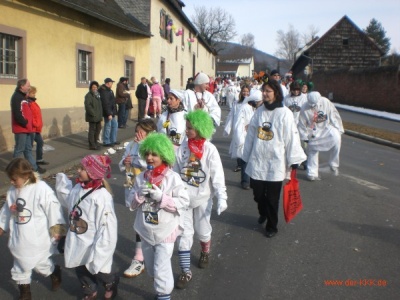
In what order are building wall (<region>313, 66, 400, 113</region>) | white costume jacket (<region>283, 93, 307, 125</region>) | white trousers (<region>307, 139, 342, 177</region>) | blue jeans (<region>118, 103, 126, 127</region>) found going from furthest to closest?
building wall (<region>313, 66, 400, 113</region>) → blue jeans (<region>118, 103, 126, 127</region>) → white costume jacket (<region>283, 93, 307, 125</region>) → white trousers (<region>307, 139, 342, 177</region>)

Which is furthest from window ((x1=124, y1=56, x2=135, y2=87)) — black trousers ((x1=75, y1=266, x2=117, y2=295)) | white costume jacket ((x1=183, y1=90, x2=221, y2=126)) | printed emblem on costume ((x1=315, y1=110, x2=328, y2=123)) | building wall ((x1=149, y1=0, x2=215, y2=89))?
black trousers ((x1=75, y1=266, x2=117, y2=295))

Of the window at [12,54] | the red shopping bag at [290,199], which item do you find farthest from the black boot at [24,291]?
the window at [12,54]

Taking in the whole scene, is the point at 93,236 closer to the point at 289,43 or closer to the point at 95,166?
the point at 95,166

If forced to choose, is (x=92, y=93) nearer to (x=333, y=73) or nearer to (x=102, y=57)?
(x=102, y=57)

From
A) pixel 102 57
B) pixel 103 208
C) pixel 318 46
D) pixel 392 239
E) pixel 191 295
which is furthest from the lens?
pixel 318 46

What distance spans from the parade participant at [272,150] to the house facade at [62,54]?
7259 millimetres

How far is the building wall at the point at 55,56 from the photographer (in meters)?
10.9

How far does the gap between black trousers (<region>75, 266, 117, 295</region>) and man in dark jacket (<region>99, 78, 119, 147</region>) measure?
882cm

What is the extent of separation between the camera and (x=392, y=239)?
539 centimetres

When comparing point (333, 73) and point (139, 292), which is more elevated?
point (333, 73)

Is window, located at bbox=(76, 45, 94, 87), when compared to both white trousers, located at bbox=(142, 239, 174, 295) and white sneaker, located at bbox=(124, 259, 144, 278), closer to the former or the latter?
white sneaker, located at bbox=(124, 259, 144, 278)

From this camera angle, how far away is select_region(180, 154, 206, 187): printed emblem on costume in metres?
4.25

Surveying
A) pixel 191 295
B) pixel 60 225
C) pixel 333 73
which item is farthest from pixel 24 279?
pixel 333 73

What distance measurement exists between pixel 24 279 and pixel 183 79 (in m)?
32.9
